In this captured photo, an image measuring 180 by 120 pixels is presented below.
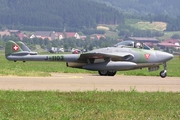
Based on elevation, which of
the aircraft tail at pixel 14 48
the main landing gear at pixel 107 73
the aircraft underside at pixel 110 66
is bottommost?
the main landing gear at pixel 107 73

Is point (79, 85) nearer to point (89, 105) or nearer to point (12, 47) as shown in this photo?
point (89, 105)

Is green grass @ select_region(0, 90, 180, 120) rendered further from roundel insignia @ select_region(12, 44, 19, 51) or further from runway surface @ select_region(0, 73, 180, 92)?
roundel insignia @ select_region(12, 44, 19, 51)

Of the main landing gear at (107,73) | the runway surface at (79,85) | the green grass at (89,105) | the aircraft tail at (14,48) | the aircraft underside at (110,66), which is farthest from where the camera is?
the aircraft tail at (14,48)

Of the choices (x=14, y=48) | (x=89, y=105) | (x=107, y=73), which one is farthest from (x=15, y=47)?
(x=89, y=105)

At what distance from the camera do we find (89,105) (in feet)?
53.7

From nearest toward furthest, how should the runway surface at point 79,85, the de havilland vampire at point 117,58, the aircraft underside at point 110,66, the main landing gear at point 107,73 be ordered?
the runway surface at point 79,85, the aircraft underside at point 110,66, the de havilland vampire at point 117,58, the main landing gear at point 107,73

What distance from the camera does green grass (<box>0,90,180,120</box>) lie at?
1445 cm

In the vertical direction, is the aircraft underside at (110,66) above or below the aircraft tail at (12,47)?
below

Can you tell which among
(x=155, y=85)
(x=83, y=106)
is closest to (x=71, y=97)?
(x=83, y=106)

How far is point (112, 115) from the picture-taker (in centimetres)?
1465

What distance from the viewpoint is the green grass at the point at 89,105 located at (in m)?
14.5

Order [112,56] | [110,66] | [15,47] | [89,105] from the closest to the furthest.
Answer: [89,105] < [110,66] < [112,56] < [15,47]

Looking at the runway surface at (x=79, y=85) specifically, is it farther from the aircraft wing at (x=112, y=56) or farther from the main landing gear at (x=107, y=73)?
the main landing gear at (x=107, y=73)

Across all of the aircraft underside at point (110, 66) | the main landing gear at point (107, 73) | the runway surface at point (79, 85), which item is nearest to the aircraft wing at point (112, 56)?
the aircraft underside at point (110, 66)
